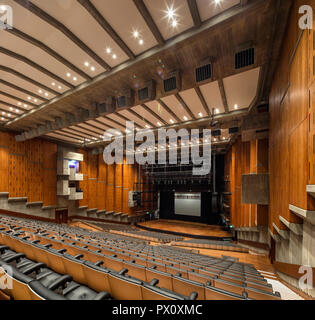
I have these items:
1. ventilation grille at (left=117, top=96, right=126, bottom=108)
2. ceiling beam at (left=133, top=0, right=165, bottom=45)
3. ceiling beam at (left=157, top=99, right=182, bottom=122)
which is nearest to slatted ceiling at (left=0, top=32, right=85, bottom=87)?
ventilation grille at (left=117, top=96, right=126, bottom=108)

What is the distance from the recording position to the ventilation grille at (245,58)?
3.11 meters

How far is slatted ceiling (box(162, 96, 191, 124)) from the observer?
5.35 meters

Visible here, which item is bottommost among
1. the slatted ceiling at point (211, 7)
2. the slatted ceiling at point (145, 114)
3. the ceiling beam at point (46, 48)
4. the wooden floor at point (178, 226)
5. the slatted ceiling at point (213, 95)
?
the wooden floor at point (178, 226)

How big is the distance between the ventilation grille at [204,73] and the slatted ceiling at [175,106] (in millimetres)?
1696

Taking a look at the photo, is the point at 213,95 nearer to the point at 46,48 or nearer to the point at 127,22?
the point at 127,22

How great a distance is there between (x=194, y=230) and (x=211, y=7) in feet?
46.8

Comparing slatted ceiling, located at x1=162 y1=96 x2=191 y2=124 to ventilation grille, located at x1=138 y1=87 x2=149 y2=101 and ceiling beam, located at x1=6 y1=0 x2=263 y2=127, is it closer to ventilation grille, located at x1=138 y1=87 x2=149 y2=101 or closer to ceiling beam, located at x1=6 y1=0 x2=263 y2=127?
ventilation grille, located at x1=138 y1=87 x2=149 y2=101

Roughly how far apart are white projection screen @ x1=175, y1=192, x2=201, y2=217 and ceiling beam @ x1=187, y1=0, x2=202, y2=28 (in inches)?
609

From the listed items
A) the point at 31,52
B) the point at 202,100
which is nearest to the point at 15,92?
the point at 31,52

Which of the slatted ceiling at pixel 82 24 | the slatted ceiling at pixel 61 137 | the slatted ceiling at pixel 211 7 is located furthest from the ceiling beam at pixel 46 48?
the slatted ceiling at pixel 61 137

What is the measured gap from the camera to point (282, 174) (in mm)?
3311

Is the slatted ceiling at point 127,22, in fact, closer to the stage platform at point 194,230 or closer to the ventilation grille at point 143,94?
the ventilation grille at point 143,94
